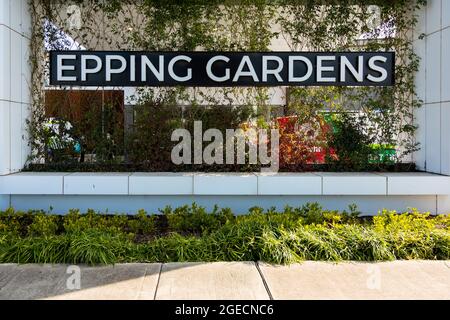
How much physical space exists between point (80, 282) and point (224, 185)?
10.9ft

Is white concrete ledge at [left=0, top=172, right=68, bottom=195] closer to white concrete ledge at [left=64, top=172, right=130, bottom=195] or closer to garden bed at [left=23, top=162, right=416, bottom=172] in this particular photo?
white concrete ledge at [left=64, top=172, right=130, bottom=195]

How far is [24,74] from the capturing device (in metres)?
8.39

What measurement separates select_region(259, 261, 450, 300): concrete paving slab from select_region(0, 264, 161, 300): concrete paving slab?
1.27 m

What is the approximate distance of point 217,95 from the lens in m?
8.95

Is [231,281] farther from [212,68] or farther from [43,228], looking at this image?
[212,68]

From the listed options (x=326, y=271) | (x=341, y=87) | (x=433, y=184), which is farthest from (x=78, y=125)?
(x=433, y=184)

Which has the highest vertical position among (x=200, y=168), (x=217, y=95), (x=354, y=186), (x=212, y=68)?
(x=212, y=68)

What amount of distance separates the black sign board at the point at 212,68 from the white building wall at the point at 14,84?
1.72ft

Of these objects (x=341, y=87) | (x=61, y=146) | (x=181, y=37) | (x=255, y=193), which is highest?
(x=181, y=37)

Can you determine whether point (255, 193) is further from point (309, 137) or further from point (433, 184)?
point (433, 184)

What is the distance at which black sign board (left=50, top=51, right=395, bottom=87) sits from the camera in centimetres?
833

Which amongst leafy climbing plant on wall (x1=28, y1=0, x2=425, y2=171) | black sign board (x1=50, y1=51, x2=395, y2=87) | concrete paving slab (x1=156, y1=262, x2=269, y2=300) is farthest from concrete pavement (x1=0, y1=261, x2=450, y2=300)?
black sign board (x1=50, y1=51, x2=395, y2=87)

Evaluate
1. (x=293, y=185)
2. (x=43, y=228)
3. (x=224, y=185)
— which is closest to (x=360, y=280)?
(x=293, y=185)

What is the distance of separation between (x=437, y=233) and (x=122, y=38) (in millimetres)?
6051
